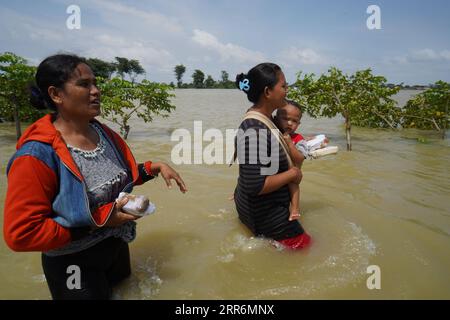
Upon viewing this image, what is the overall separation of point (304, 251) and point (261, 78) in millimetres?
1613

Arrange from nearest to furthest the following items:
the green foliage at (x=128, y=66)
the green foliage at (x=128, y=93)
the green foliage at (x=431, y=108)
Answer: the green foliage at (x=128, y=93)
the green foliage at (x=431, y=108)
the green foliage at (x=128, y=66)

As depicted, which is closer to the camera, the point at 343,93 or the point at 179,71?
the point at 343,93

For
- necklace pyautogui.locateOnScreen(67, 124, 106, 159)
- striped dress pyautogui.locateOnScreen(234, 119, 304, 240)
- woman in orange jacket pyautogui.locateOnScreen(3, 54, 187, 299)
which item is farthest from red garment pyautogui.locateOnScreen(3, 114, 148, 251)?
striped dress pyautogui.locateOnScreen(234, 119, 304, 240)

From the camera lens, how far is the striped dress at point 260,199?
2424 mm

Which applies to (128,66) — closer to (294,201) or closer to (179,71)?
(179,71)

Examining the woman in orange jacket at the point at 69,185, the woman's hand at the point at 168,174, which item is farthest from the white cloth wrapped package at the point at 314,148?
the woman in orange jacket at the point at 69,185

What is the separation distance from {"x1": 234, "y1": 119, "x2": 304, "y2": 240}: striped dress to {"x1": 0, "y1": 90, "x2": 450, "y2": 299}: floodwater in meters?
0.26

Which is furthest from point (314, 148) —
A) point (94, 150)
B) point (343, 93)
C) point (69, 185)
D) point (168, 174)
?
point (343, 93)

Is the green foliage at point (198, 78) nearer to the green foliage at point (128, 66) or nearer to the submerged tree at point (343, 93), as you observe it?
the green foliage at point (128, 66)

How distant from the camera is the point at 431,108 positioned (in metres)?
9.96

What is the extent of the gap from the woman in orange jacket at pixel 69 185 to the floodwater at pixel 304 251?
64 cm

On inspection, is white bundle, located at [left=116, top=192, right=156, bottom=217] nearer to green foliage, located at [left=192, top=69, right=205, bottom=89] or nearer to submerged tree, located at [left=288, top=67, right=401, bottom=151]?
submerged tree, located at [left=288, top=67, right=401, bottom=151]
